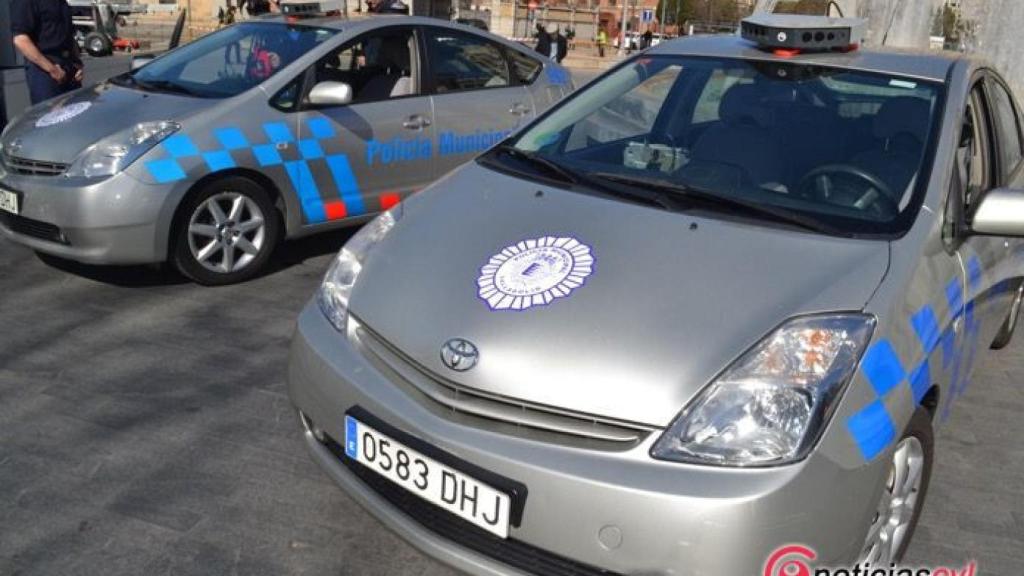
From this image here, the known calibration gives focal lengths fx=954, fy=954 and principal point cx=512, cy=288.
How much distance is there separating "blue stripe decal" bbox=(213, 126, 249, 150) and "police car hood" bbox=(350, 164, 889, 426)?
2321 mm

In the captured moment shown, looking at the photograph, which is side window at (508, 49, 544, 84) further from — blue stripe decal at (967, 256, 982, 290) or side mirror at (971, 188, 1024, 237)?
side mirror at (971, 188, 1024, 237)

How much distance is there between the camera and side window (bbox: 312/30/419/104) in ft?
18.4

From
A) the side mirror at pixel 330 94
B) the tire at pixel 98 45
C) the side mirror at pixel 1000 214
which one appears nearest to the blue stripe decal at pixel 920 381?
the side mirror at pixel 1000 214

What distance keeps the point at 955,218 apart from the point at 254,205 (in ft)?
11.6

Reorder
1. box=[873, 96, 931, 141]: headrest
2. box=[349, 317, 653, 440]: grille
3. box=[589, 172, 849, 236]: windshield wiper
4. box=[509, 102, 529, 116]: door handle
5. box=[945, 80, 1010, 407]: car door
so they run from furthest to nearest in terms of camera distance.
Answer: box=[509, 102, 529, 116]: door handle < box=[873, 96, 931, 141]: headrest < box=[945, 80, 1010, 407]: car door < box=[589, 172, 849, 236]: windshield wiper < box=[349, 317, 653, 440]: grille

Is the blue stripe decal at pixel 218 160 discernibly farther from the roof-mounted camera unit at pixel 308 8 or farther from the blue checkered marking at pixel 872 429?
the blue checkered marking at pixel 872 429

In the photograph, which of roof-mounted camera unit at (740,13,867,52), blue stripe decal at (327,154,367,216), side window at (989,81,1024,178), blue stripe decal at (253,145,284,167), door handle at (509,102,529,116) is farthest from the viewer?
door handle at (509,102,529,116)

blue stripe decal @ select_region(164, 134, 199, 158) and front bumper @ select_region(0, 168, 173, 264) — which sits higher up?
blue stripe decal @ select_region(164, 134, 199, 158)

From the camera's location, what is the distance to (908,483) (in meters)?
2.59

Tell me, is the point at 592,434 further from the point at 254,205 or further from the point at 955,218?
the point at 254,205

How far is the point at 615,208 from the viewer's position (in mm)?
2863

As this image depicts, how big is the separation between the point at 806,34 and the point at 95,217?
10.9ft

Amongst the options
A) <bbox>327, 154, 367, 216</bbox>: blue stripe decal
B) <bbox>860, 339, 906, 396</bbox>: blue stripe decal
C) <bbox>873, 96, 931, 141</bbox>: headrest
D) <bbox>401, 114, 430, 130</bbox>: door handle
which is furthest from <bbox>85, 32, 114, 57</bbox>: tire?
<bbox>860, 339, 906, 396</bbox>: blue stripe decal

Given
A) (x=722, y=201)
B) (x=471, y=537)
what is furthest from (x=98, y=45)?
(x=471, y=537)
